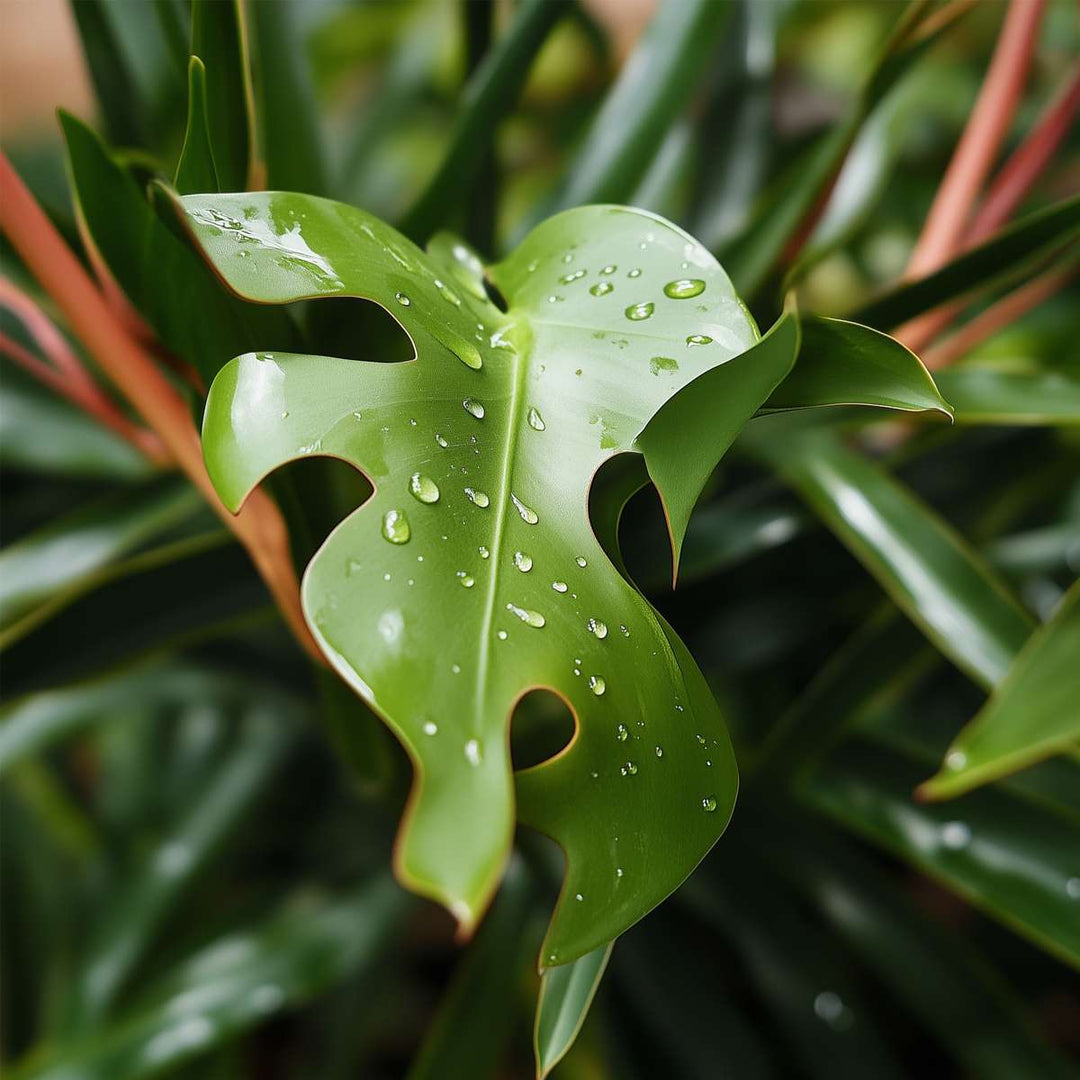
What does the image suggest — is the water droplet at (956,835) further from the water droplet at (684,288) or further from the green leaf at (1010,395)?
the water droplet at (684,288)

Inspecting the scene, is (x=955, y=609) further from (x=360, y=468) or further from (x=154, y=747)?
(x=154, y=747)

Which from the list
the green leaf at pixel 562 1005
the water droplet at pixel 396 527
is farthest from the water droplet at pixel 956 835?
the water droplet at pixel 396 527

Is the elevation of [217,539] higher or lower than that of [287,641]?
higher

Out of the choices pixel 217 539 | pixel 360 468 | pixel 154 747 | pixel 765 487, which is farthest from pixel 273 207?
pixel 154 747

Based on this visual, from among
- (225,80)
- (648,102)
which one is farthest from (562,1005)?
(648,102)

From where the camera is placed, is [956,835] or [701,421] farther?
[956,835]

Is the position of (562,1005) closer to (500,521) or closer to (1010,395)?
(500,521)
